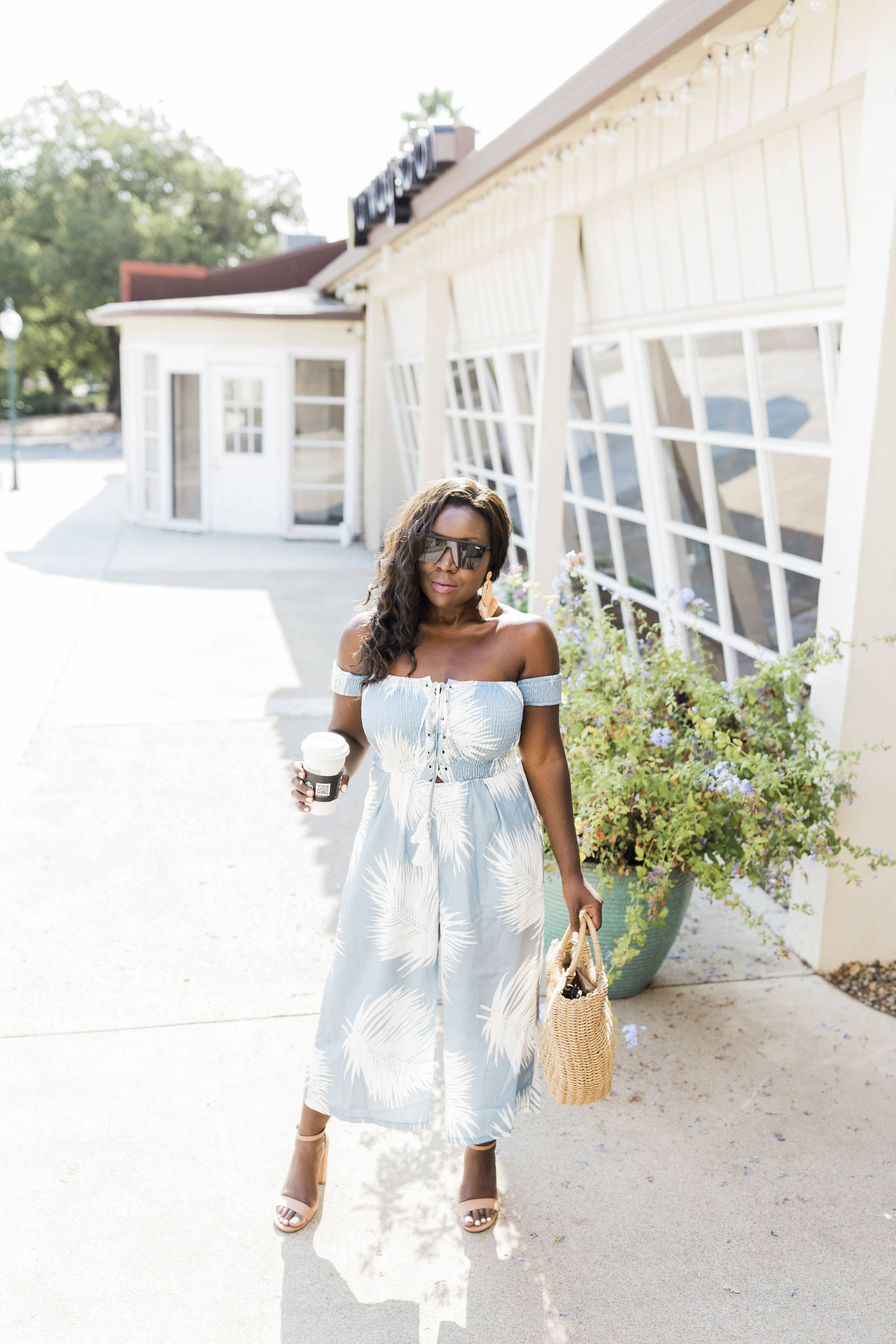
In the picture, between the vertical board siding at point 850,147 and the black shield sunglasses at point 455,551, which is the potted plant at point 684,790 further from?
the vertical board siding at point 850,147

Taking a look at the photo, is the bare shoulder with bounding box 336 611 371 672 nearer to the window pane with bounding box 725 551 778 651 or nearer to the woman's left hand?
the woman's left hand

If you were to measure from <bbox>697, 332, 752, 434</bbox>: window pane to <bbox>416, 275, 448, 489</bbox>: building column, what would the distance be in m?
4.56

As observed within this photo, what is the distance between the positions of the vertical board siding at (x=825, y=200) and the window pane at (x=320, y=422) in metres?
11.0

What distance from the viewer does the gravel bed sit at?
12.1ft

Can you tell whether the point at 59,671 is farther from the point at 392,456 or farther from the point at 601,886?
the point at 392,456

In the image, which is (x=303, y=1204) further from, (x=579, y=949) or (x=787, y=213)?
(x=787, y=213)

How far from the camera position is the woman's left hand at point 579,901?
8.48 ft

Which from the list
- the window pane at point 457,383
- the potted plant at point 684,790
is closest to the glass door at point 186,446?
the window pane at point 457,383

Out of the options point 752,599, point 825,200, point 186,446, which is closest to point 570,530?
point 752,599

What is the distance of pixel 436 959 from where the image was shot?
268cm

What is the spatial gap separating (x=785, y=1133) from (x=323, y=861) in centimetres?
224

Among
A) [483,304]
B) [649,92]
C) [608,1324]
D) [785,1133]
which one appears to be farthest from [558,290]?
[608,1324]

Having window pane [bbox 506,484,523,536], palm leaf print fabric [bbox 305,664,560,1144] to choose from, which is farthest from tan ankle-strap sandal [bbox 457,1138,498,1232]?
window pane [bbox 506,484,523,536]

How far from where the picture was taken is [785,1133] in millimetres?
3059
